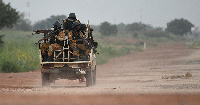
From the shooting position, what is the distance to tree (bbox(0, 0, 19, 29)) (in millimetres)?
42531

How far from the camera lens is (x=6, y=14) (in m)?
42.5

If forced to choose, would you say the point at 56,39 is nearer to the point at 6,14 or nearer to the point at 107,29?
the point at 6,14

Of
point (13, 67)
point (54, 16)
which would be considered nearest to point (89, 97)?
point (13, 67)

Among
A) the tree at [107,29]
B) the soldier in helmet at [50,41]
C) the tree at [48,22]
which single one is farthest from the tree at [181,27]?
the soldier in helmet at [50,41]

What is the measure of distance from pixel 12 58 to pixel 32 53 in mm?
4053

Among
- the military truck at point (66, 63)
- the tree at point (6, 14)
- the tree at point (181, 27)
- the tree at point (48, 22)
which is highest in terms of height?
the tree at point (48, 22)

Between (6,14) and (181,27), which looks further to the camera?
(181,27)

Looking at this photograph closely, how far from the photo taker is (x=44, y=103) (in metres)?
11.2

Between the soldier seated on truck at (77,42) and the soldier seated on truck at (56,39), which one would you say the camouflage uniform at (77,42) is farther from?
the soldier seated on truck at (56,39)

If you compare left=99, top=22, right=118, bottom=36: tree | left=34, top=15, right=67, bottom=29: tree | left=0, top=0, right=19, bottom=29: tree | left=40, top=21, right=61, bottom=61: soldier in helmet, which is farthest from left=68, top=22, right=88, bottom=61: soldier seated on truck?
left=34, top=15, right=67, bottom=29: tree

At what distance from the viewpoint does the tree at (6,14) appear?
140 ft

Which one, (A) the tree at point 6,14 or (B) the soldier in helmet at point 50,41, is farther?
(A) the tree at point 6,14

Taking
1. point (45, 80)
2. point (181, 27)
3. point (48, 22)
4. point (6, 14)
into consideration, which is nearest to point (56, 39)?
point (45, 80)

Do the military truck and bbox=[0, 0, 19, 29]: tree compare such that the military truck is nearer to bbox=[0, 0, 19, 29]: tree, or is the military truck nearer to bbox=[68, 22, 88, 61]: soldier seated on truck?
bbox=[68, 22, 88, 61]: soldier seated on truck
